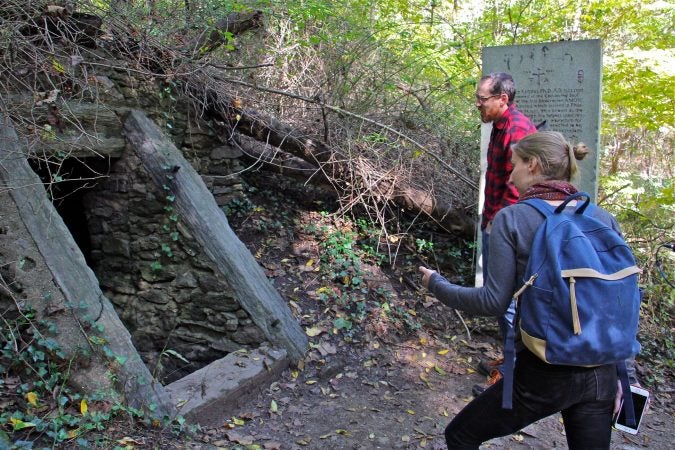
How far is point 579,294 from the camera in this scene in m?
1.77

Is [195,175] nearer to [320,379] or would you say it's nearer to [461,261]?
[320,379]

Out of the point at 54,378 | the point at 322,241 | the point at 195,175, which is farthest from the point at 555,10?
the point at 54,378

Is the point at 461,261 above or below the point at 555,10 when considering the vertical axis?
below

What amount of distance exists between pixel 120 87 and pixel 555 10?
6406mm

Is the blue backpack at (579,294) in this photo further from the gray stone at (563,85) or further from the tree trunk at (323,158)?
the tree trunk at (323,158)

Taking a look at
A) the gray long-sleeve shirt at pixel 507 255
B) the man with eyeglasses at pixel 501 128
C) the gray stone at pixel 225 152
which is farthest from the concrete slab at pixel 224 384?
the gray stone at pixel 225 152

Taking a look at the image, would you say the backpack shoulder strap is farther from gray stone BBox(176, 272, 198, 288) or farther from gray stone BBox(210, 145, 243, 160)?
gray stone BBox(210, 145, 243, 160)

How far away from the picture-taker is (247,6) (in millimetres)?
6141

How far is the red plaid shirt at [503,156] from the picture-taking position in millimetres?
3510

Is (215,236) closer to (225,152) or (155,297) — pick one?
(155,297)

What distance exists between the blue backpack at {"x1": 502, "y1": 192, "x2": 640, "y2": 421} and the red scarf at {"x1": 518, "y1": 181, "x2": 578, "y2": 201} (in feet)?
0.36

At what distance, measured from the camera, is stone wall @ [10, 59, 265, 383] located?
441 cm

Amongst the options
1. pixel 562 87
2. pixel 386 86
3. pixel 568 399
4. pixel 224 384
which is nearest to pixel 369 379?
pixel 224 384

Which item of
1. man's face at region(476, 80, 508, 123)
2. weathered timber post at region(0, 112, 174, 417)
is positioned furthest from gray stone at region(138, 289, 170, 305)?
man's face at region(476, 80, 508, 123)
